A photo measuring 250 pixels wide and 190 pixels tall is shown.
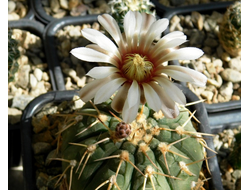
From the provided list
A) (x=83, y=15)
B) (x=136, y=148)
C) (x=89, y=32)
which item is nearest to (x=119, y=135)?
(x=136, y=148)

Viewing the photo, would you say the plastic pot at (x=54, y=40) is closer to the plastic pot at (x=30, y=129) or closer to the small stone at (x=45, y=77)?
the small stone at (x=45, y=77)

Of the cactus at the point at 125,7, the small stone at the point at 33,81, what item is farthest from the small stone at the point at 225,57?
the small stone at the point at 33,81

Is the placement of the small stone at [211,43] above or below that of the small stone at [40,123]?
above

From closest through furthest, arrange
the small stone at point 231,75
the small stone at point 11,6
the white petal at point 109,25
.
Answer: the white petal at point 109,25 → the small stone at point 231,75 → the small stone at point 11,6

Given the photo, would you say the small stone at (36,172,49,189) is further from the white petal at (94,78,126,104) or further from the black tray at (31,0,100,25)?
the black tray at (31,0,100,25)

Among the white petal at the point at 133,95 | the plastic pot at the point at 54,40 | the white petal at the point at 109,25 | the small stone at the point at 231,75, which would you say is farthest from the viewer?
the small stone at the point at 231,75

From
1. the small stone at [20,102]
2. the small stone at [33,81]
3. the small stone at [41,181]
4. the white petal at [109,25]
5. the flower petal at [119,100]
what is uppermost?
the white petal at [109,25]
